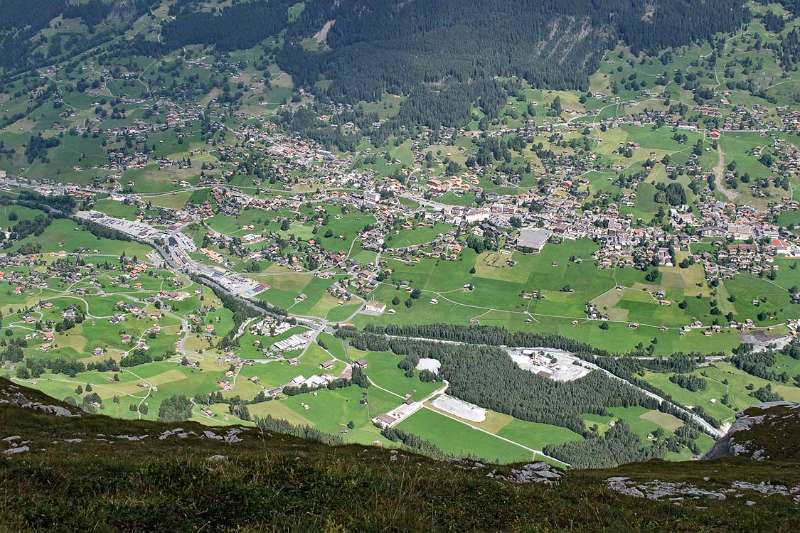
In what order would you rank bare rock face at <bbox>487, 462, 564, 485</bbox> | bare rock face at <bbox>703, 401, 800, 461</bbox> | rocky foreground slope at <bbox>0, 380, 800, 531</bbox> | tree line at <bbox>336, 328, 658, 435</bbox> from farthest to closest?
tree line at <bbox>336, 328, 658, 435</bbox>
bare rock face at <bbox>703, 401, 800, 461</bbox>
bare rock face at <bbox>487, 462, 564, 485</bbox>
rocky foreground slope at <bbox>0, 380, 800, 531</bbox>

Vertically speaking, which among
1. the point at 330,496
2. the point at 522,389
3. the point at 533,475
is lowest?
the point at 522,389

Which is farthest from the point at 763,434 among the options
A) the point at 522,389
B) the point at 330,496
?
the point at 522,389

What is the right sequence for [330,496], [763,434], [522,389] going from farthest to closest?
[522,389], [763,434], [330,496]

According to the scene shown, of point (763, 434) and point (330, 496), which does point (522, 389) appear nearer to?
point (763, 434)

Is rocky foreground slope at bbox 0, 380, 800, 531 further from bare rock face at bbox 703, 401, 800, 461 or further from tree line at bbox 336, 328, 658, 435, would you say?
tree line at bbox 336, 328, 658, 435

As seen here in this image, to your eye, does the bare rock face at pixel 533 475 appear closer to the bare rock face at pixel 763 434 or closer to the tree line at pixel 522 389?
the bare rock face at pixel 763 434

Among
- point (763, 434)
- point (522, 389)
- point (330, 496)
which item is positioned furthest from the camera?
point (522, 389)

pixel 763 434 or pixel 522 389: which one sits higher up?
pixel 763 434

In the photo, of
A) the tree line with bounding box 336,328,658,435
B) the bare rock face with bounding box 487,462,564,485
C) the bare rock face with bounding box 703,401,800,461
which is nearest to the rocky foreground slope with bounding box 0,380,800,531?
→ the bare rock face with bounding box 487,462,564,485
